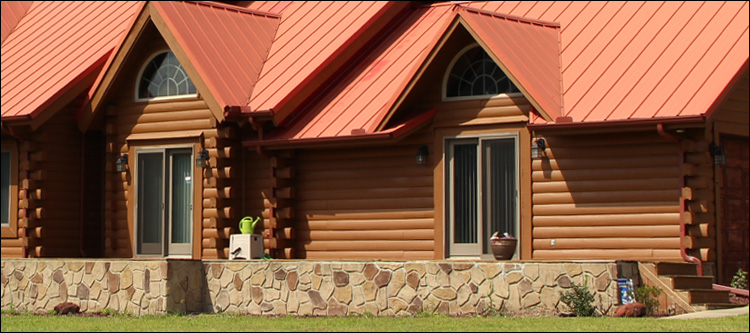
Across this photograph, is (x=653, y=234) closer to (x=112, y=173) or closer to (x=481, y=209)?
(x=481, y=209)

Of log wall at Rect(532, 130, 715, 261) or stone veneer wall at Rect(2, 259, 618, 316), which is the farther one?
log wall at Rect(532, 130, 715, 261)

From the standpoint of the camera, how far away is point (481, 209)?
1895 centimetres

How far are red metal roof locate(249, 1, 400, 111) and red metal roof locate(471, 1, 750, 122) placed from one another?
3471 millimetres

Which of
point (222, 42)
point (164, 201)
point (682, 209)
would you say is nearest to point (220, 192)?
point (164, 201)

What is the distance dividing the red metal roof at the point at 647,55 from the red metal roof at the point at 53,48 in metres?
8.71

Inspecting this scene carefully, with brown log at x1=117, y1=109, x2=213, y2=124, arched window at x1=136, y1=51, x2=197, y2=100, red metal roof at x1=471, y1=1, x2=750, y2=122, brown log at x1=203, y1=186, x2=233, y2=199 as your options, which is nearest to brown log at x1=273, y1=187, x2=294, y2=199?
brown log at x1=203, y1=186, x2=233, y2=199

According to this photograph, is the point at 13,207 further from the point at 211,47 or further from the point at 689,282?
the point at 689,282

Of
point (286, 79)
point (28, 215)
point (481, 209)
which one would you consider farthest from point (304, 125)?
point (28, 215)

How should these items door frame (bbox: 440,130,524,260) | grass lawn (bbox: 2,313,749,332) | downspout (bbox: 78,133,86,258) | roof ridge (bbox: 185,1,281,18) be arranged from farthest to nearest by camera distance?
downspout (bbox: 78,133,86,258)
roof ridge (bbox: 185,1,281,18)
door frame (bbox: 440,130,524,260)
grass lawn (bbox: 2,313,749,332)

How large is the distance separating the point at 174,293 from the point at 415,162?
15.5 ft

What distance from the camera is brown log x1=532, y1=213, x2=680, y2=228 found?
1761cm

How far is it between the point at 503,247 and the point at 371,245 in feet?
10.0

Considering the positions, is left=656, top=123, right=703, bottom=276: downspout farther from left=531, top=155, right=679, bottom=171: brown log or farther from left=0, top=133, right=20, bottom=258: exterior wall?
left=0, top=133, right=20, bottom=258: exterior wall

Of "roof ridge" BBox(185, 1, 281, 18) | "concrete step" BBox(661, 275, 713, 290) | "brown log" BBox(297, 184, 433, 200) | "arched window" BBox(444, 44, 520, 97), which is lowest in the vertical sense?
"concrete step" BBox(661, 275, 713, 290)
